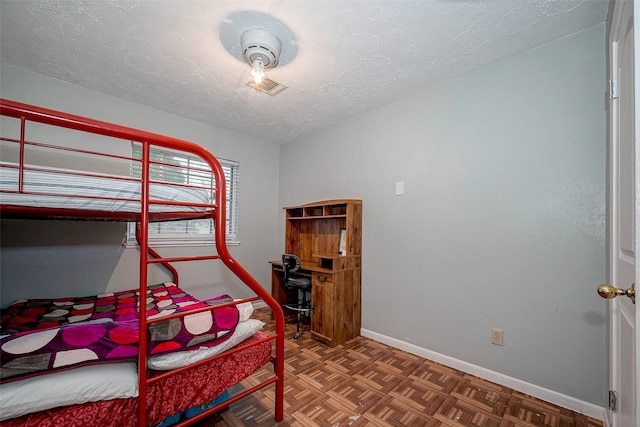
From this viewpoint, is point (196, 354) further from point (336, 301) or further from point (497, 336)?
point (497, 336)

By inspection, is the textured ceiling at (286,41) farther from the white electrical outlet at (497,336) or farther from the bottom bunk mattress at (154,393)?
the white electrical outlet at (497,336)

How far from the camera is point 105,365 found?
1042mm

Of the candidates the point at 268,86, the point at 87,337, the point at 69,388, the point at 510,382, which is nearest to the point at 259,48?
the point at 268,86

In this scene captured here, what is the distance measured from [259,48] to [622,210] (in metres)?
2.13

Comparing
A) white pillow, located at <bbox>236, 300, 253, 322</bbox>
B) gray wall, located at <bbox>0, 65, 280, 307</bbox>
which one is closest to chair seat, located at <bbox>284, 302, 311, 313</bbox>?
gray wall, located at <bbox>0, 65, 280, 307</bbox>

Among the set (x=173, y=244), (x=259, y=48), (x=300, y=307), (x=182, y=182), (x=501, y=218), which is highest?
(x=259, y=48)

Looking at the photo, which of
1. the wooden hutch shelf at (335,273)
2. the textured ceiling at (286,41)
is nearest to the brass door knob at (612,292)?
the textured ceiling at (286,41)

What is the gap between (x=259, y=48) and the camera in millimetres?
1754

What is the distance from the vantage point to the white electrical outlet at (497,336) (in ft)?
6.35

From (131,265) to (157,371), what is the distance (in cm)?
201

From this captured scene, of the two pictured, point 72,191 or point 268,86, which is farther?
point 268,86

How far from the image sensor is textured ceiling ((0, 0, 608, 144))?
1558mm

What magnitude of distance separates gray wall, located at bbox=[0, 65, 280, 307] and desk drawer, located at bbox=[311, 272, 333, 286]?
4.13 ft

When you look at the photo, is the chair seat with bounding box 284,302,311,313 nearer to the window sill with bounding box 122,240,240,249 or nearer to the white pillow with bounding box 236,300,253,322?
the window sill with bounding box 122,240,240,249
